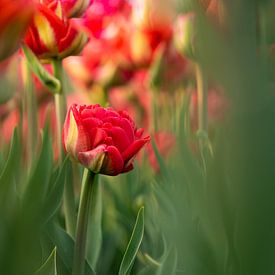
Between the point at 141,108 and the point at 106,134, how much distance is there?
26.2 inches

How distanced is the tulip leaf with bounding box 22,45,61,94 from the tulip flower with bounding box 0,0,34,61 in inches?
9.9

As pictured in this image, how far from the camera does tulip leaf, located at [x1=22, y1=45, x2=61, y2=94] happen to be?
504 millimetres

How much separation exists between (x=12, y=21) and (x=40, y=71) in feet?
0.90

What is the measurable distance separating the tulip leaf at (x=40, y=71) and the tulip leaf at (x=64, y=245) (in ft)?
0.42

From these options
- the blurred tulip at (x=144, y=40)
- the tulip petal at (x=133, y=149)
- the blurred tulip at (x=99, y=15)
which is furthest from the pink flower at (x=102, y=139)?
the blurred tulip at (x=144, y=40)

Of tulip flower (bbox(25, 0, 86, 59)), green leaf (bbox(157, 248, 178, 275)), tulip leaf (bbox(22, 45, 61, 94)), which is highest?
tulip flower (bbox(25, 0, 86, 59))

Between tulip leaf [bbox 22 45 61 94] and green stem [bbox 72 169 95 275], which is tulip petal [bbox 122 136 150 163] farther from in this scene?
tulip leaf [bbox 22 45 61 94]

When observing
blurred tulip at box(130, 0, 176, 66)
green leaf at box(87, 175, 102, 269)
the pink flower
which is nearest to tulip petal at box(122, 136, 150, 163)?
the pink flower

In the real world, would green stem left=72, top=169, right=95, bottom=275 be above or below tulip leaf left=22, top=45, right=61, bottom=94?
below

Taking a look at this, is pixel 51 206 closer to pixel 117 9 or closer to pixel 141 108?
pixel 117 9

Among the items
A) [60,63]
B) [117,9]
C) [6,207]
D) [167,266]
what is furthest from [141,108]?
[6,207]

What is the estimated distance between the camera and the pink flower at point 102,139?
41cm

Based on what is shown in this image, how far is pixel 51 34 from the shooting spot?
518 mm

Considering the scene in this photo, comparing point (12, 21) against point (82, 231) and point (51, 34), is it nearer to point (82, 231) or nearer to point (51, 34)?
point (82, 231)
